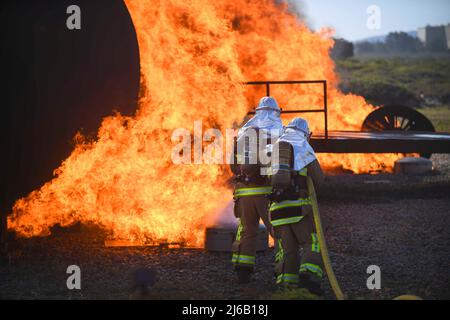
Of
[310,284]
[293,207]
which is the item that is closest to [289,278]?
[310,284]

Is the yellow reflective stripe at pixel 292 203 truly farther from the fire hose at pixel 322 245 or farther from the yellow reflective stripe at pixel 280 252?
the yellow reflective stripe at pixel 280 252

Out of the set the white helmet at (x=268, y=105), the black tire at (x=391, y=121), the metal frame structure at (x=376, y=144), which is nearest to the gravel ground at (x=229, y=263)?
the metal frame structure at (x=376, y=144)

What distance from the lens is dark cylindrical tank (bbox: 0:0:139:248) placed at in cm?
945

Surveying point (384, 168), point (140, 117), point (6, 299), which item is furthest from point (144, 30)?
point (384, 168)

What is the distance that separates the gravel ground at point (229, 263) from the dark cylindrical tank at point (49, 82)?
1.24 m

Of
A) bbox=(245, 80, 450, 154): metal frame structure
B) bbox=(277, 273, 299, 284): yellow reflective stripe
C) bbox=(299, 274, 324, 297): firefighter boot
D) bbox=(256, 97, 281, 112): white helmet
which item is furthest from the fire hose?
Result: bbox=(245, 80, 450, 154): metal frame structure

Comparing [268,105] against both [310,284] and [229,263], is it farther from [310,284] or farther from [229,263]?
[310,284]

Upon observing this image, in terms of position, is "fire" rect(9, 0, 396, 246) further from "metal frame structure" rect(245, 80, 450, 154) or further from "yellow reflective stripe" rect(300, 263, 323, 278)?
"yellow reflective stripe" rect(300, 263, 323, 278)

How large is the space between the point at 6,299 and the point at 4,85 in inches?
138

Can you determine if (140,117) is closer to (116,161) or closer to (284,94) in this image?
(116,161)

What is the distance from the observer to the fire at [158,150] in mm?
9891

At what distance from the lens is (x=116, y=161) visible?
10.1 meters

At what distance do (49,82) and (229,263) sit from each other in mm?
3811

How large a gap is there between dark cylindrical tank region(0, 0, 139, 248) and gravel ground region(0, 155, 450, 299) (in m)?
1.24
